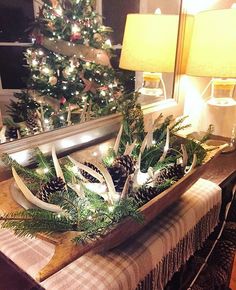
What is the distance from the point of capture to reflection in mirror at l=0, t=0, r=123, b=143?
772mm

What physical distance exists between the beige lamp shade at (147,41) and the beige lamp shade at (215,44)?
0.41 ft

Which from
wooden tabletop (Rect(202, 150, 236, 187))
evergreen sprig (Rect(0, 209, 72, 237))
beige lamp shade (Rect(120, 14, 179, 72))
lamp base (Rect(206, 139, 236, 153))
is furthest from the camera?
lamp base (Rect(206, 139, 236, 153))

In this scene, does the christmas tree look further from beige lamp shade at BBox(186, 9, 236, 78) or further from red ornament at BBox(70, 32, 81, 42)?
beige lamp shade at BBox(186, 9, 236, 78)

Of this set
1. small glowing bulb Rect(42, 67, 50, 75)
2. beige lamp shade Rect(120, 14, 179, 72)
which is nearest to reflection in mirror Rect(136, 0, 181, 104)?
beige lamp shade Rect(120, 14, 179, 72)

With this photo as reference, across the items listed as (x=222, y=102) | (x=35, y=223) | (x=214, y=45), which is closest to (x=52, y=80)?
(x=35, y=223)

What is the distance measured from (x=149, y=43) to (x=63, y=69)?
41 centimetres

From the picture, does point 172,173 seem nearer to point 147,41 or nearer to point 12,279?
point 12,279

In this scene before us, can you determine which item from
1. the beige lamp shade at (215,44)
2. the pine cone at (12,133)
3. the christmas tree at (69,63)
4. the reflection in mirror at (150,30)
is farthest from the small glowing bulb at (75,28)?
the beige lamp shade at (215,44)

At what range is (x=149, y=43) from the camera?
1.09 m

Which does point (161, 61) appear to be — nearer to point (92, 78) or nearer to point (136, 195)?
point (92, 78)

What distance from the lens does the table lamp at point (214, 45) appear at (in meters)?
0.96

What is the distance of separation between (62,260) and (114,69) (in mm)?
796

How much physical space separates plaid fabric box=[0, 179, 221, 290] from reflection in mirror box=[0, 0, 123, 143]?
32cm

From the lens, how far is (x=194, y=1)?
1216 millimetres
